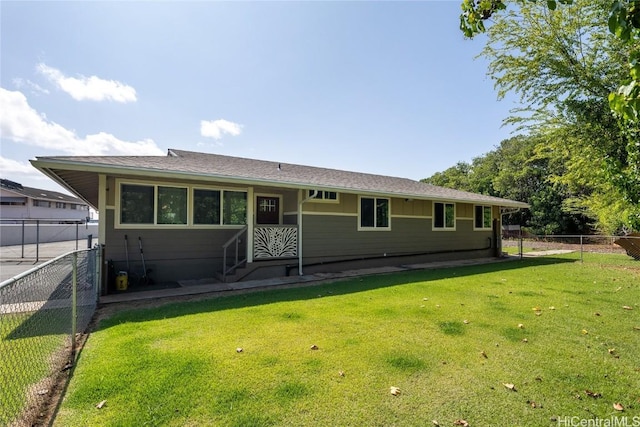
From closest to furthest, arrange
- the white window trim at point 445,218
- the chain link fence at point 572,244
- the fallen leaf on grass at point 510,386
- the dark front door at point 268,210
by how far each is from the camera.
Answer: the fallen leaf on grass at point 510,386 → the dark front door at point 268,210 → the white window trim at point 445,218 → the chain link fence at point 572,244

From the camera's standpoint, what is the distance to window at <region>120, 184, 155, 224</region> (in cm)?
761

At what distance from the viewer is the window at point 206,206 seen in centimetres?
843

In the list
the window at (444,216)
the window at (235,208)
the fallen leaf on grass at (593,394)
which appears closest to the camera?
the fallen leaf on grass at (593,394)

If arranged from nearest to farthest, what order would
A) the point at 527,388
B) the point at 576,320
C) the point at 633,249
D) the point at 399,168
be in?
1. the point at 527,388
2. the point at 576,320
3. the point at 633,249
4. the point at 399,168

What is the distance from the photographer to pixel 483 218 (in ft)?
47.8

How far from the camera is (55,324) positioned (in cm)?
378

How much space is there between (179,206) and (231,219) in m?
1.39

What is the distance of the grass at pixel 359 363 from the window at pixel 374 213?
4.82 metres

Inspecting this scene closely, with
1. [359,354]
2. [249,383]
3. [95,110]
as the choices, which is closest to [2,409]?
[249,383]

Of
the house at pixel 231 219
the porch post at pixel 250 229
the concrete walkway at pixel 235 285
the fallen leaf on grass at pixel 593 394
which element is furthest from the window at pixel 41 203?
the fallen leaf on grass at pixel 593 394

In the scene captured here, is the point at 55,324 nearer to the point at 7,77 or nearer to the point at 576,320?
the point at 576,320

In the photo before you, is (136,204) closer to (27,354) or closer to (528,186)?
(27,354)

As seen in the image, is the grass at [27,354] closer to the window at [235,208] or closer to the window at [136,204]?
the window at [136,204]

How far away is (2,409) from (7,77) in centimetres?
1246
